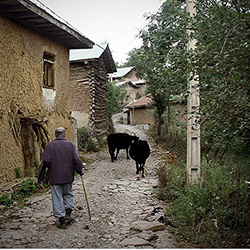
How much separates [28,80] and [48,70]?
1617 mm

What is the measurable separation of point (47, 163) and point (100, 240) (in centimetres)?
172

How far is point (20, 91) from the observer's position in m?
8.79

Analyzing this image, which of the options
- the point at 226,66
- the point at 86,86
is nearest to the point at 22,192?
the point at 226,66

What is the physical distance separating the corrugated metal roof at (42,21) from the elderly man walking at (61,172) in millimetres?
4348

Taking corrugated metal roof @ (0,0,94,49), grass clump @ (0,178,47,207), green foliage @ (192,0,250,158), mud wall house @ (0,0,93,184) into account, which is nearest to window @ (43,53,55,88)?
mud wall house @ (0,0,93,184)

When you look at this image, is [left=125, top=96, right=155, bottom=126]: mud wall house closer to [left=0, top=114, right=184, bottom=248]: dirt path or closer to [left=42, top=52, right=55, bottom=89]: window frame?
[left=42, top=52, right=55, bottom=89]: window frame

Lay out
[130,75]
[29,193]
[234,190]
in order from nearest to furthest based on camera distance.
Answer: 1. [234,190]
2. [29,193]
3. [130,75]

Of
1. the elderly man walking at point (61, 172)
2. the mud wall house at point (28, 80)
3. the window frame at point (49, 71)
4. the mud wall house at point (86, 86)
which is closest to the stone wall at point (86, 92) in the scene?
the mud wall house at point (86, 86)

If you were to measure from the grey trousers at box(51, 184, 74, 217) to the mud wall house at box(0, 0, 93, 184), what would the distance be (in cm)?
286

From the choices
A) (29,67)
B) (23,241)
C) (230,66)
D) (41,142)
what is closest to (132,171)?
(41,142)

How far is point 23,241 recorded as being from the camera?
187 inches

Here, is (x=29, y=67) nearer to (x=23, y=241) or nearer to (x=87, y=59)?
(x=23, y=241)

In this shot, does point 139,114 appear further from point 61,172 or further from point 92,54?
point 61,172

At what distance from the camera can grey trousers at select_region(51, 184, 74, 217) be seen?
17.7 ft
